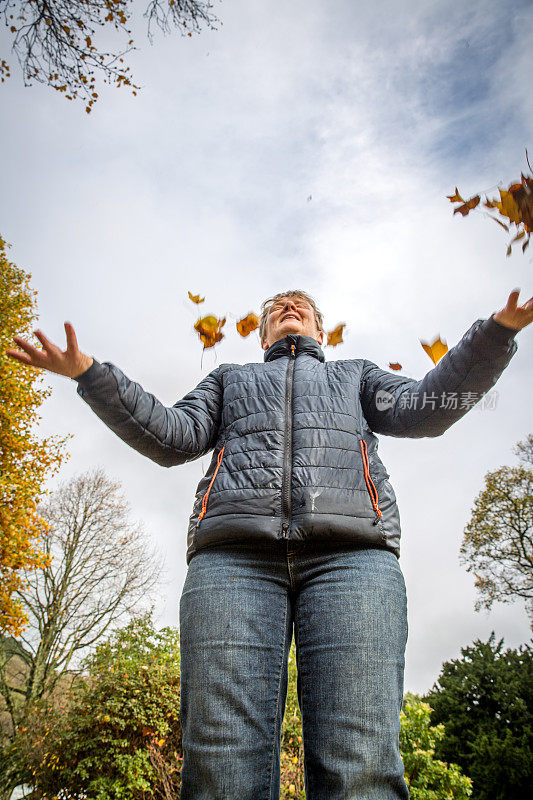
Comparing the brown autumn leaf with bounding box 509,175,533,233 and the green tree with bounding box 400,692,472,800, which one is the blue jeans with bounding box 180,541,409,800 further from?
the green tree with bounding box 400,692,472,800

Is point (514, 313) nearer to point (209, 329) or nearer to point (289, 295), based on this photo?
point (289, 295)

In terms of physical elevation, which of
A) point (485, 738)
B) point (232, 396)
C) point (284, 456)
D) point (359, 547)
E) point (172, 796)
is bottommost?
point (172, 796)

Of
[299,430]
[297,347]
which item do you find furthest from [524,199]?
[299,430]

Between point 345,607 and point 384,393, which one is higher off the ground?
point 384,393

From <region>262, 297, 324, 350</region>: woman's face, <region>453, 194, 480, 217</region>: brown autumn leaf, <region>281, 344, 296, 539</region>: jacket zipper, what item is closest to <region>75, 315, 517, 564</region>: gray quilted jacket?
<region>281, 344, 296, 539</region>: jacket zipper

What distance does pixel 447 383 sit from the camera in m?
1.49

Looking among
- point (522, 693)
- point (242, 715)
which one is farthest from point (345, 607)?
point (522, 693)

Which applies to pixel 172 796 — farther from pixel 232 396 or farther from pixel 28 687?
pixel 28 687

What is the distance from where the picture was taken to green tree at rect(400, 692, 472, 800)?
5.39 metres

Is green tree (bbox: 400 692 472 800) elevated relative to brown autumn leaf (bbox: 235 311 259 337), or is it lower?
lower

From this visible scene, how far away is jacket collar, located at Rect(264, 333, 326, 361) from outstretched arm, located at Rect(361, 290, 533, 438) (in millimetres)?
238

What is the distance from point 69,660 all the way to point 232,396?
1271cm

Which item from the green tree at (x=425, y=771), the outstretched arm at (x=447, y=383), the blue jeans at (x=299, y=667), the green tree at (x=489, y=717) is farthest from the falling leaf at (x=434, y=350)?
the green tree at (x=489, y=717)

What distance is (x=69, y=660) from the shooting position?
38.7 ft
